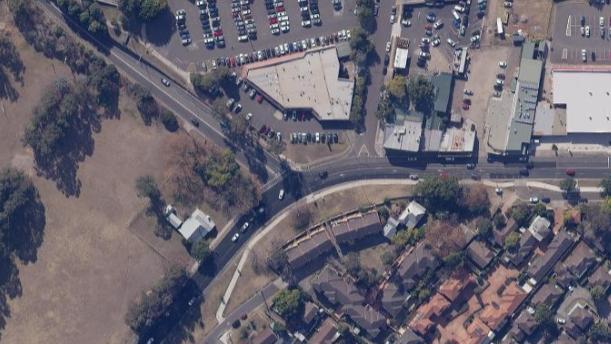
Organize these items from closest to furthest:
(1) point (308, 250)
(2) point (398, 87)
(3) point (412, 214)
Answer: (2) point (398, 87)
(1) point (308, 250)
(3) point (412, 214)

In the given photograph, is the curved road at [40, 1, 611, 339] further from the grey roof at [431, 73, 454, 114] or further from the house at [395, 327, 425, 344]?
the house at [395, 327, 425, 344]

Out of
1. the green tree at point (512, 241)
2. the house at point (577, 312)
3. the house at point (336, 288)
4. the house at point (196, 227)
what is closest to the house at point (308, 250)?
the house at point (336, 288)

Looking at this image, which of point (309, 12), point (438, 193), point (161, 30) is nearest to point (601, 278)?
point (438, 193)

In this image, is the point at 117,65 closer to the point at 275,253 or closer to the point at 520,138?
the point at 275,253

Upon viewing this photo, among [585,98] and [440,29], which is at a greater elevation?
[585,98]

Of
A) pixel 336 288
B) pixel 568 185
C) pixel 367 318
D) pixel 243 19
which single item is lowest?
pixel 367 318

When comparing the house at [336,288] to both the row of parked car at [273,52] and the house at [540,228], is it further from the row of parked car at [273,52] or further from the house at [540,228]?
the row of parked car at [273,52]

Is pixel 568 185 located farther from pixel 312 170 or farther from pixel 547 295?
pixel 312 170
